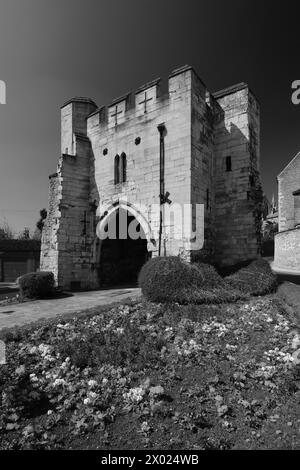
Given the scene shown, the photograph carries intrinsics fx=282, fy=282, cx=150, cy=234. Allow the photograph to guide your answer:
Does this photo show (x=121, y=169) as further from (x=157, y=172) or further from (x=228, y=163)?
(x=228, y=163)

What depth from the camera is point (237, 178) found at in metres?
10.8

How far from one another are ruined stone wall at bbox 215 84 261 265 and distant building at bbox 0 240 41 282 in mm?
17544

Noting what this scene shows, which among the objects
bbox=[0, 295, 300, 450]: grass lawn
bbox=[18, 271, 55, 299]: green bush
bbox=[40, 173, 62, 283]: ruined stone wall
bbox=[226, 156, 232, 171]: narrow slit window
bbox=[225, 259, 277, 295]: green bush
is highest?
bbox=[226, 156, 232, 171]: narrow slit window

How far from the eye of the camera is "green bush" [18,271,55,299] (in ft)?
34.2

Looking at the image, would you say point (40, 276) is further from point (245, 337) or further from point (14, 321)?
point (245, 337)

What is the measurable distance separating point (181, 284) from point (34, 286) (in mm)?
5766

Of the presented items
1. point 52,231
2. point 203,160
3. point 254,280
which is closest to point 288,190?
point 203,160

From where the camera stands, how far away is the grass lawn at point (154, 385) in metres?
3.07

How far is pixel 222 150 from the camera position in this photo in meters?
11.2

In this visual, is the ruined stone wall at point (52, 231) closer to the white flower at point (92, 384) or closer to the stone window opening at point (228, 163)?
the stone window opening at point (228, 163)

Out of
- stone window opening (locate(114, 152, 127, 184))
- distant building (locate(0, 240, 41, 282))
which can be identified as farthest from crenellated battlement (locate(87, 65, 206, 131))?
distant building (locate(0, 240, 41, 282))

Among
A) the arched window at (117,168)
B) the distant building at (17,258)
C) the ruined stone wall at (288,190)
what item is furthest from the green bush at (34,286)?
the ruined stone wall at (288,190)

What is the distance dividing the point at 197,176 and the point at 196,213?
1.32m

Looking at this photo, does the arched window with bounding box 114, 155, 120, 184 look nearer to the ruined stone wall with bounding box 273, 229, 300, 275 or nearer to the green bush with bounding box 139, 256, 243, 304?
the green bush with bounding box 139, 256, 243, 304
